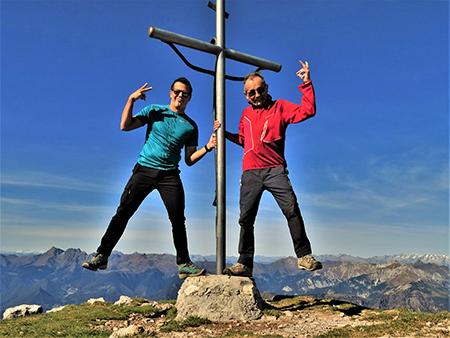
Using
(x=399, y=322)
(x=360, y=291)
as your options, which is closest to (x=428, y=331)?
(x=399, y=322)

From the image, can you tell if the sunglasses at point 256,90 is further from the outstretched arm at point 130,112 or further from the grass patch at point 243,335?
the grass patch at point 243,335

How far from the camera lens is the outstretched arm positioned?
6.35 meters

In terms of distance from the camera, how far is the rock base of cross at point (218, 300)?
606 centimetres

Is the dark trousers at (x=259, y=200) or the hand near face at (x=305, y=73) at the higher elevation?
the hand near face at (x=305, y=73)

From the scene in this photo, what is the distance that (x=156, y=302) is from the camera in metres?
8.55

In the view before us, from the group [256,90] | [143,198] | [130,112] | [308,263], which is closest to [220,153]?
[256,90]

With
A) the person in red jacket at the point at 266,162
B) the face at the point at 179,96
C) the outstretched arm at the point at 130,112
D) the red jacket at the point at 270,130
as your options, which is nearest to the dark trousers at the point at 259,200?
the person in red jacket at the point at 266,162

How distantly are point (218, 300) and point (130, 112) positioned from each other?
3587mm

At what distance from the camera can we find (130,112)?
20.9 ft

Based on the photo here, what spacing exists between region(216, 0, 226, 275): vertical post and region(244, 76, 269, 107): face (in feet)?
2.26

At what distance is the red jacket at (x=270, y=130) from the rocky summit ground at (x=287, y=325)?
2.61 m

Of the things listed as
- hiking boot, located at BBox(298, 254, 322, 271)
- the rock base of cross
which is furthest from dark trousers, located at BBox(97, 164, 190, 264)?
hiking boot, located at BBox(298, 254, 322, 271)

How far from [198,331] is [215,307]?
67 cm

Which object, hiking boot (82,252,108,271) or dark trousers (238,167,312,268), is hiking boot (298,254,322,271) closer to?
dark trousers (238,167,312,268)
